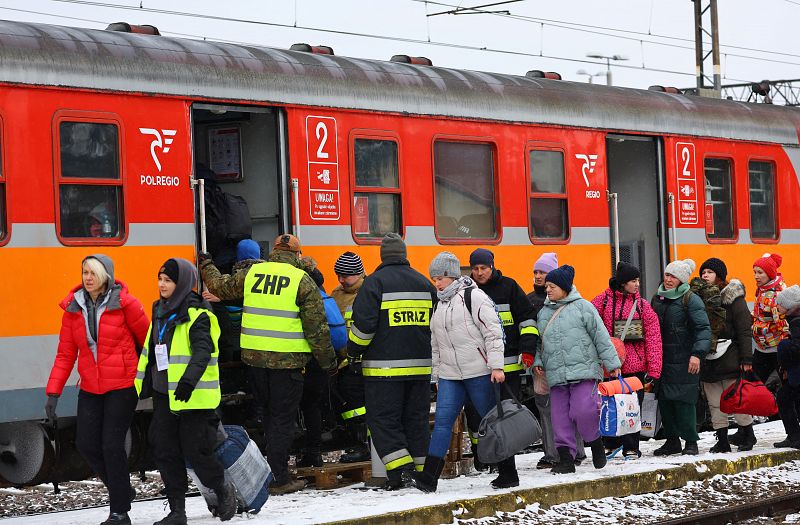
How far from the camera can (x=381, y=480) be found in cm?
1010

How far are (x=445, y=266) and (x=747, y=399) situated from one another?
362cm

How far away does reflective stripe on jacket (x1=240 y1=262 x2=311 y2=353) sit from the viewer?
31.9 ft

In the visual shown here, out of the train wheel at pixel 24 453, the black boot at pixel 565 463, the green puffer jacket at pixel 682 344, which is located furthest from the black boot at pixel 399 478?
the green puffer jacket at pixel 682 344

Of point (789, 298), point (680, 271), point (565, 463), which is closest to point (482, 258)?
point (565, 463)

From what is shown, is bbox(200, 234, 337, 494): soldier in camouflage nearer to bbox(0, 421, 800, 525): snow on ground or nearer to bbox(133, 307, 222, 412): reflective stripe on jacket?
bbox(0, 421, 800, 525): snow on ground

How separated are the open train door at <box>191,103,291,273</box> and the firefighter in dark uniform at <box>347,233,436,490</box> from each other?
1.78 meters

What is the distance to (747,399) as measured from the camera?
11898 mm

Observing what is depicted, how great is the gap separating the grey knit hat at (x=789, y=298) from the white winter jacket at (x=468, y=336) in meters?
3.31

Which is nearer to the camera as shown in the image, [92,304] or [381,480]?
[92,304]

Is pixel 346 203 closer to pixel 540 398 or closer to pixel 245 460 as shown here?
pixel 540 398

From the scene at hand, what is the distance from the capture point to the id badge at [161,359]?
8406 mm

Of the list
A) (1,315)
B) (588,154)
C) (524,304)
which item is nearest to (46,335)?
(1,315)

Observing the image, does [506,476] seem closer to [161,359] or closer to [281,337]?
[281,337]

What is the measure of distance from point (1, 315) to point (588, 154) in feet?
22.8
